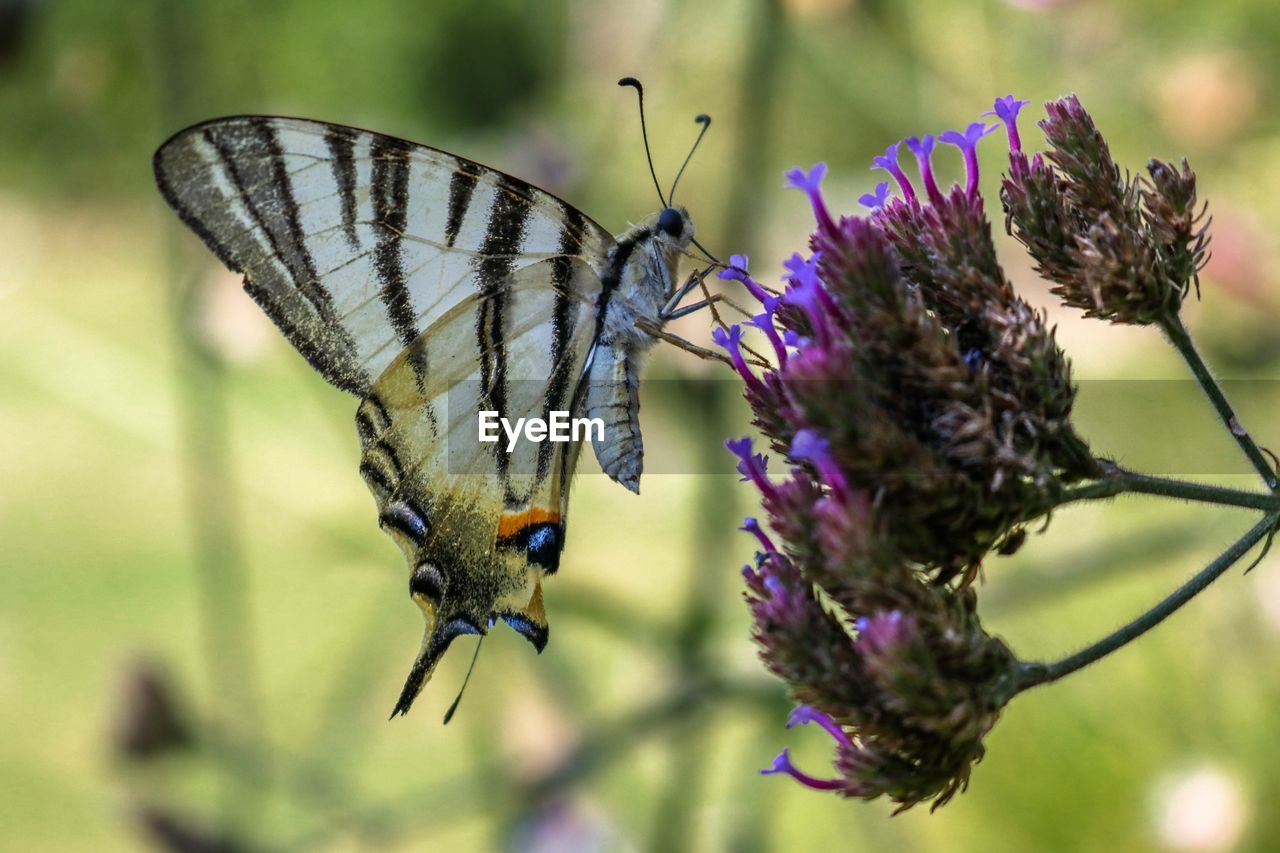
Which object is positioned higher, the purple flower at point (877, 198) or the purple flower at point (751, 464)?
the purple flower at point (877, 198)

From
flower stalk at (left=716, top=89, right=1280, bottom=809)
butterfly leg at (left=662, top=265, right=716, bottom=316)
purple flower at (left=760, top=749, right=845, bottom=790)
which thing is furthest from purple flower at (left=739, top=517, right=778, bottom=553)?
→ butterfly leg at (left=662, top=265, right=716, bottom=316)

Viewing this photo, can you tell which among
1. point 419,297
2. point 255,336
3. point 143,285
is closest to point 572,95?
point 255,336

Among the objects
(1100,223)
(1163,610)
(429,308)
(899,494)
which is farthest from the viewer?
(429,308)

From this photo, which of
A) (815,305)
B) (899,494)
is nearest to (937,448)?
(899,494)

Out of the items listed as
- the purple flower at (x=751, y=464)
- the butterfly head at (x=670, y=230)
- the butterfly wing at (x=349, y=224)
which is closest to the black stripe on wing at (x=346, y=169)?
the butterfly wing at (x=349, y=224)

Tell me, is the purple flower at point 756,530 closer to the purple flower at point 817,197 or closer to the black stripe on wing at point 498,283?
the purple flower at point 817,197

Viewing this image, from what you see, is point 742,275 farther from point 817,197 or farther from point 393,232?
point 393,232

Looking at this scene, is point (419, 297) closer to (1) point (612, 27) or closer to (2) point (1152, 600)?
(2) point (1152, 600)
